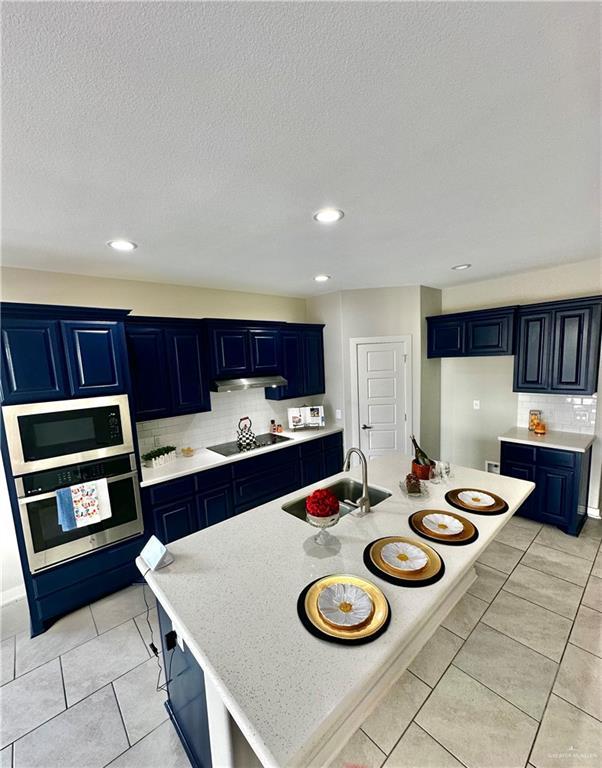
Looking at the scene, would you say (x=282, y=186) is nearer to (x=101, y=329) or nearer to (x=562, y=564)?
(x=101, y=329)

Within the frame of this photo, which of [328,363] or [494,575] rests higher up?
[328,363]

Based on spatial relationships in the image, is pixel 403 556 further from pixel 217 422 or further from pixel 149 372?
pixel 217 422

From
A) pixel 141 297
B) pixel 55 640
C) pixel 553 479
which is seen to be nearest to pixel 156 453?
pixel 55 640

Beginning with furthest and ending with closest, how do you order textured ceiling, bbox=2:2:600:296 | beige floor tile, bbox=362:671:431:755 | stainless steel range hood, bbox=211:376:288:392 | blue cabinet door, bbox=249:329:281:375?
blue cabinet door, bbox=249:329:281:375
stainless steel range hood, bbox=211:376:288:392
beige floor tile, bbox=362:671:431:755
textured ceiling, bbox=2:2:600:296

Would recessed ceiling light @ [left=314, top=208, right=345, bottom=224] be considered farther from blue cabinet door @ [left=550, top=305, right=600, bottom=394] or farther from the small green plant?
blue cabinet door @ [left=550, top=305, right=600, bottom=394]

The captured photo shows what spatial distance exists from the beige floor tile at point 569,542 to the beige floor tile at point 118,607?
142 inches

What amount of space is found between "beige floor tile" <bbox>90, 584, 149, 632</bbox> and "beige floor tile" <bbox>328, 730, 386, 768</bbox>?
1708 mm

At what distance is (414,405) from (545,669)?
2655mm

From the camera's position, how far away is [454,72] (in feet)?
3.06

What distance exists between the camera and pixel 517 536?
3.09 metres

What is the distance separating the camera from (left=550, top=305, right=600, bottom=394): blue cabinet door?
9.86ft

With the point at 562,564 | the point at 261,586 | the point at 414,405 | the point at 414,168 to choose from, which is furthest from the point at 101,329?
the point at 562,564

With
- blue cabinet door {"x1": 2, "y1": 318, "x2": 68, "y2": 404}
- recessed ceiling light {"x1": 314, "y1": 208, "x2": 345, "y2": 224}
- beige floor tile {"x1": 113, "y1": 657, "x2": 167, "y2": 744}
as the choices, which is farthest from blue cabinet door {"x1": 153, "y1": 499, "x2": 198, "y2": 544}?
recessed ceiling light {"x1": 314, "y1": 208, "x2": 345, "y2": 224}

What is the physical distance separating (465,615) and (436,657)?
17.5 inches
